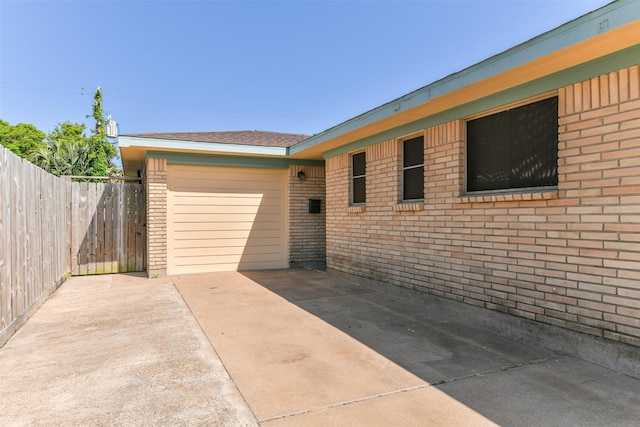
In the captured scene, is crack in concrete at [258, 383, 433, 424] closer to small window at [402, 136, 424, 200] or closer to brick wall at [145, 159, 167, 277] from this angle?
small window at [402, 136, 424, 200]

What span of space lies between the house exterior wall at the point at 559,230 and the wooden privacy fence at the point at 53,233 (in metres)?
5.25

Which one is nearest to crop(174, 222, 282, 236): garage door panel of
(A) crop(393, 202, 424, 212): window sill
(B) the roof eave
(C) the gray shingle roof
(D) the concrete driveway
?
(C) the gray shingle roof

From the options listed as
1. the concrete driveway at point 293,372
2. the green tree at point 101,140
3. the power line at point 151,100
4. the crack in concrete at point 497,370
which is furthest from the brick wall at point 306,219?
the power line at point 151,100

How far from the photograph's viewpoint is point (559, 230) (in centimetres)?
368

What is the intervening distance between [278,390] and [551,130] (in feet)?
12.6

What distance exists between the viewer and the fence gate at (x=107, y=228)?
8.39 meters

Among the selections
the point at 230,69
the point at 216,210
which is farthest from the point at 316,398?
the point at 230,69

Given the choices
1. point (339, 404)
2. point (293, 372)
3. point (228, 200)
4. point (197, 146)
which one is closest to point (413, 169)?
point (293, 372)

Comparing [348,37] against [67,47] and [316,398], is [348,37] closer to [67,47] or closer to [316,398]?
[316,398]

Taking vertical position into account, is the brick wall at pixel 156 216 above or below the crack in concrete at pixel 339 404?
above

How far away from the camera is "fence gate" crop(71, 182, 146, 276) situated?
839 centimetres

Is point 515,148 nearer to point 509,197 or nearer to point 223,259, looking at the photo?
point 509,197

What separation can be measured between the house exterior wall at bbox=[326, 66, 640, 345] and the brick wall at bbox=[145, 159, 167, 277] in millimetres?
5310

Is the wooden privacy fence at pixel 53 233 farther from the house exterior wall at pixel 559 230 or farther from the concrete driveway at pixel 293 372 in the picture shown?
the house exterior wall at pixel 559 230
